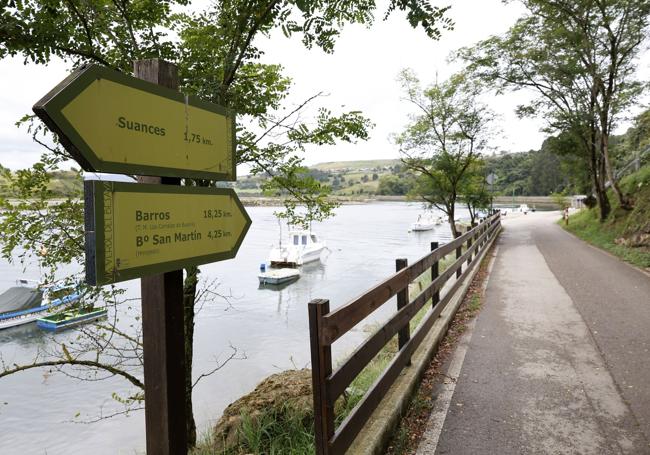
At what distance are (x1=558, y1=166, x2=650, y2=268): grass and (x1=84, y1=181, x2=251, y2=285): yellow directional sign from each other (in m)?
12.1

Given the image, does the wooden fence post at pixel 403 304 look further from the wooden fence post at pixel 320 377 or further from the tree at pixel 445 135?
the tree at pixel 445 135

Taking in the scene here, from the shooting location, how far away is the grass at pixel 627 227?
39.9 ft

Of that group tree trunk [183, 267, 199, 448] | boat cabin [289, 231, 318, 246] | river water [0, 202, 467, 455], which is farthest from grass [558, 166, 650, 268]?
boat cabin [289, 231, 318, 246]

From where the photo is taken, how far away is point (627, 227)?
1476 cm

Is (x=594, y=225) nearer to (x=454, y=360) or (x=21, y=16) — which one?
(x=454, y=360)

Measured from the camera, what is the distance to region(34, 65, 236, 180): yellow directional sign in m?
1.56

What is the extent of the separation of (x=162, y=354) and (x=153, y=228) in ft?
2.17

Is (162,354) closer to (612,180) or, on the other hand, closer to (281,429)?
(281,429)

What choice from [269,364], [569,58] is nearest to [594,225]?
[569,58]

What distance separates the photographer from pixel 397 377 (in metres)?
3.89

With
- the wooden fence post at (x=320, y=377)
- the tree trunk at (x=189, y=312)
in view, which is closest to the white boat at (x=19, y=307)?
the tree trunk at (x=189, y=312)

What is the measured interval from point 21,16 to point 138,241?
273 centimetres

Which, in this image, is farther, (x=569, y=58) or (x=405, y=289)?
(x=569, y=58)

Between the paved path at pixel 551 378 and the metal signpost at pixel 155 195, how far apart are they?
2115mm
